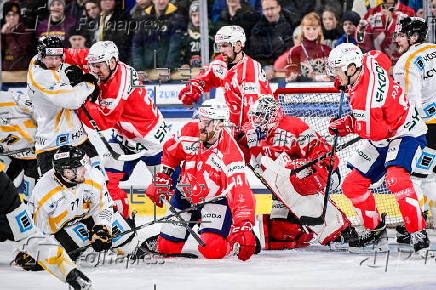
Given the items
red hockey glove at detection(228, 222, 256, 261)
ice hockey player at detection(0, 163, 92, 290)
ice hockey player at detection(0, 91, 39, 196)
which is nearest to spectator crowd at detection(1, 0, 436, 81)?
ice hockey player at detection(0, 91, 39, 196)

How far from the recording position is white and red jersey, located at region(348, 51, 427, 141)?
5.44 metres

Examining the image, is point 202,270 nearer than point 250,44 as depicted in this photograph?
Yes

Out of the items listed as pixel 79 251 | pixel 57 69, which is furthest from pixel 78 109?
pixel 79 251

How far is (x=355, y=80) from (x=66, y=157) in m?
1.61

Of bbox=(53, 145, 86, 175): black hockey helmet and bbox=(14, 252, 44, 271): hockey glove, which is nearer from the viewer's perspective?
bbox=(53, 145, 86, 175): black hockey helmet

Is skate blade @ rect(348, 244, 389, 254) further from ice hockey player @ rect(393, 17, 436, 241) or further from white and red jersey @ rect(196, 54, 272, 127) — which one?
white and red jersey @ rect(196, 54, 272, 127)

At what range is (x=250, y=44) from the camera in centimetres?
762

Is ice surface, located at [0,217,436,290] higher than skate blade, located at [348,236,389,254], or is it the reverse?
ice surface, located at [0,217,436,290]

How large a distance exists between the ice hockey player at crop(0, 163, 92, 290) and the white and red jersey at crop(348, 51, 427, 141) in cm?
191

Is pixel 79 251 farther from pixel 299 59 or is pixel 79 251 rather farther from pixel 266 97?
pixel 299 59

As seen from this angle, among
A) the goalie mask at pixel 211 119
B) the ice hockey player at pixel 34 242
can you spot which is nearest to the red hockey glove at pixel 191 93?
the goalie mask at pixel 211 119

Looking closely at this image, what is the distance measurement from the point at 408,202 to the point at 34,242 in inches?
80.9

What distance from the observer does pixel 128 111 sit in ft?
20.9

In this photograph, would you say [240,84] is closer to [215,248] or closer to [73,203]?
[215,248]
